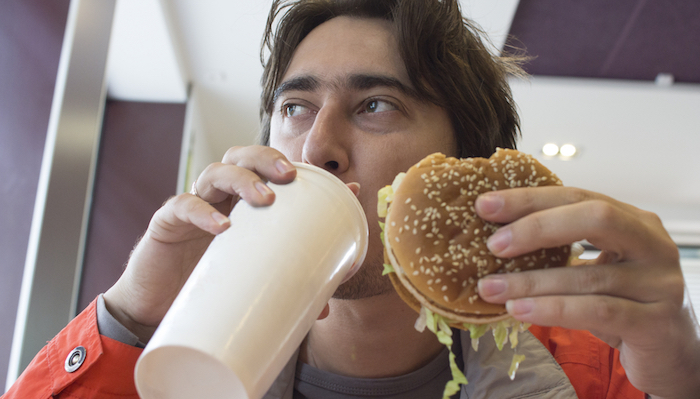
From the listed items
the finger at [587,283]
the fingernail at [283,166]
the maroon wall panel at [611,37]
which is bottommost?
the finger at [587,283]

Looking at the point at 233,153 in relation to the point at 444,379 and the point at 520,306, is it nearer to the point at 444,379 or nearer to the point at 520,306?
the point at 520,306

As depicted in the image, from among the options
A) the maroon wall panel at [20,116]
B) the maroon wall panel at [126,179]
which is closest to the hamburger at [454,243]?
the maroon wall panel at [20,116]

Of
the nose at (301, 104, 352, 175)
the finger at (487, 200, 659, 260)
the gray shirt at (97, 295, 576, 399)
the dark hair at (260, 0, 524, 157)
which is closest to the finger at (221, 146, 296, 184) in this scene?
the nose at (301, 104, 352, 175)

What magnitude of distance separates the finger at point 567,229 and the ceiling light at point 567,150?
14.2 ft

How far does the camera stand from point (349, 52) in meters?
1.42

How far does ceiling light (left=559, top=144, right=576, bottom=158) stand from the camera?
4.71 meters

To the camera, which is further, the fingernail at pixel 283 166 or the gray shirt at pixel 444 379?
the gray shirt at pixel 444 379

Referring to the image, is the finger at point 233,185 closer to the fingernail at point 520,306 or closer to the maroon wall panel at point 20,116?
the fingernail at point 520,306

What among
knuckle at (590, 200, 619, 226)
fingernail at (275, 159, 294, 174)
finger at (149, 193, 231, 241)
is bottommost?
finger at (149, 193, 231, 241)

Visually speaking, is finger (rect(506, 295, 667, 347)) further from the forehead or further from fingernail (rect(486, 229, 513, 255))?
the forehead

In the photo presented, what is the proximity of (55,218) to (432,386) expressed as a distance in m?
1.30

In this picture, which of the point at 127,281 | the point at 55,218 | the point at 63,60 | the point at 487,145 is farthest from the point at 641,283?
the point at 63,60

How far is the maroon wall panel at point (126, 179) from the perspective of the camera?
328 centimetres

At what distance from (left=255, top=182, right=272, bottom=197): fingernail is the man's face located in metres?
0.35
